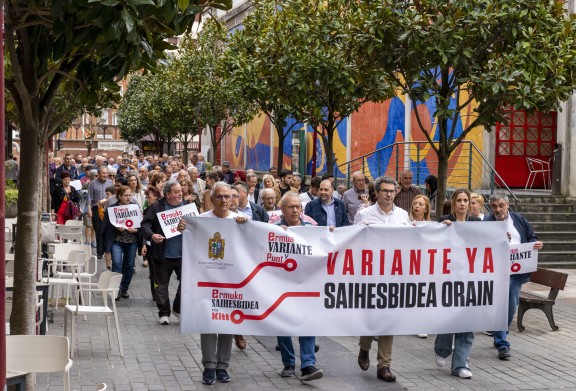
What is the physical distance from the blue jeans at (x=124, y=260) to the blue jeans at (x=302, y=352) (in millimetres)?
6075

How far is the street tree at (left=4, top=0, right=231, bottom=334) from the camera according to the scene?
7.23 m

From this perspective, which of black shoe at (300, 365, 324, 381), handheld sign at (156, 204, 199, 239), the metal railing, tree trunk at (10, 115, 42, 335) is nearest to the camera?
tree trunk at (10, 115, 42, 335)

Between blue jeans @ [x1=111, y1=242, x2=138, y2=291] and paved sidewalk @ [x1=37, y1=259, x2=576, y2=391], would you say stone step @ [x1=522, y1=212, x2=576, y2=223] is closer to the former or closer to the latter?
paved sidewalk @ [x1=37, y1=259, x2=576, y2=391]

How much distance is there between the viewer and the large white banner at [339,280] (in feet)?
32.2

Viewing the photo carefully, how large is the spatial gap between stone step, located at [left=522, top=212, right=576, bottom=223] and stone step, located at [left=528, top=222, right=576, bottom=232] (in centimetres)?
8

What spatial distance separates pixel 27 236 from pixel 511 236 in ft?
20.3

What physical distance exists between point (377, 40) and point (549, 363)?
5.90 meters

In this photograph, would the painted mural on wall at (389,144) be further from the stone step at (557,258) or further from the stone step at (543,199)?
the stone step at (557,258)

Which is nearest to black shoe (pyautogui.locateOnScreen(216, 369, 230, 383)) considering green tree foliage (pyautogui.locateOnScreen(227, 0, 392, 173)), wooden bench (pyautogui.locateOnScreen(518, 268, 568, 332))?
wooden bench (pyautogui.locateOnScreen(518, 268, 568, 332))

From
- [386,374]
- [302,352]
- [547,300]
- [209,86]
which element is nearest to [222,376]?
[302,352]

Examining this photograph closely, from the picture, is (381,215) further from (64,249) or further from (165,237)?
(64,249)

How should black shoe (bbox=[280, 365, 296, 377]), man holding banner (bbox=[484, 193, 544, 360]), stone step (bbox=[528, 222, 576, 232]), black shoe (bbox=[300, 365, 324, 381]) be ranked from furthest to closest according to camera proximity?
stone step (bbox=[528, 222, 576, 232]), man holding banner (bbox=[484, 193, 544, 360]), black shoe (bbox=[280, 365, 296, 377]), black shoe (bbox=[300, 365, 324, 381])

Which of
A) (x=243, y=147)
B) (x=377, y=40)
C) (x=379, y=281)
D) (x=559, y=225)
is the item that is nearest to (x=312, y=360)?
(x=379, y=281)

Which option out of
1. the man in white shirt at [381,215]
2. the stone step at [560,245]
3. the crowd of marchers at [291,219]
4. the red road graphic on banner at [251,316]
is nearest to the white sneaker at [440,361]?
the crowd of marchers at [291,219]
